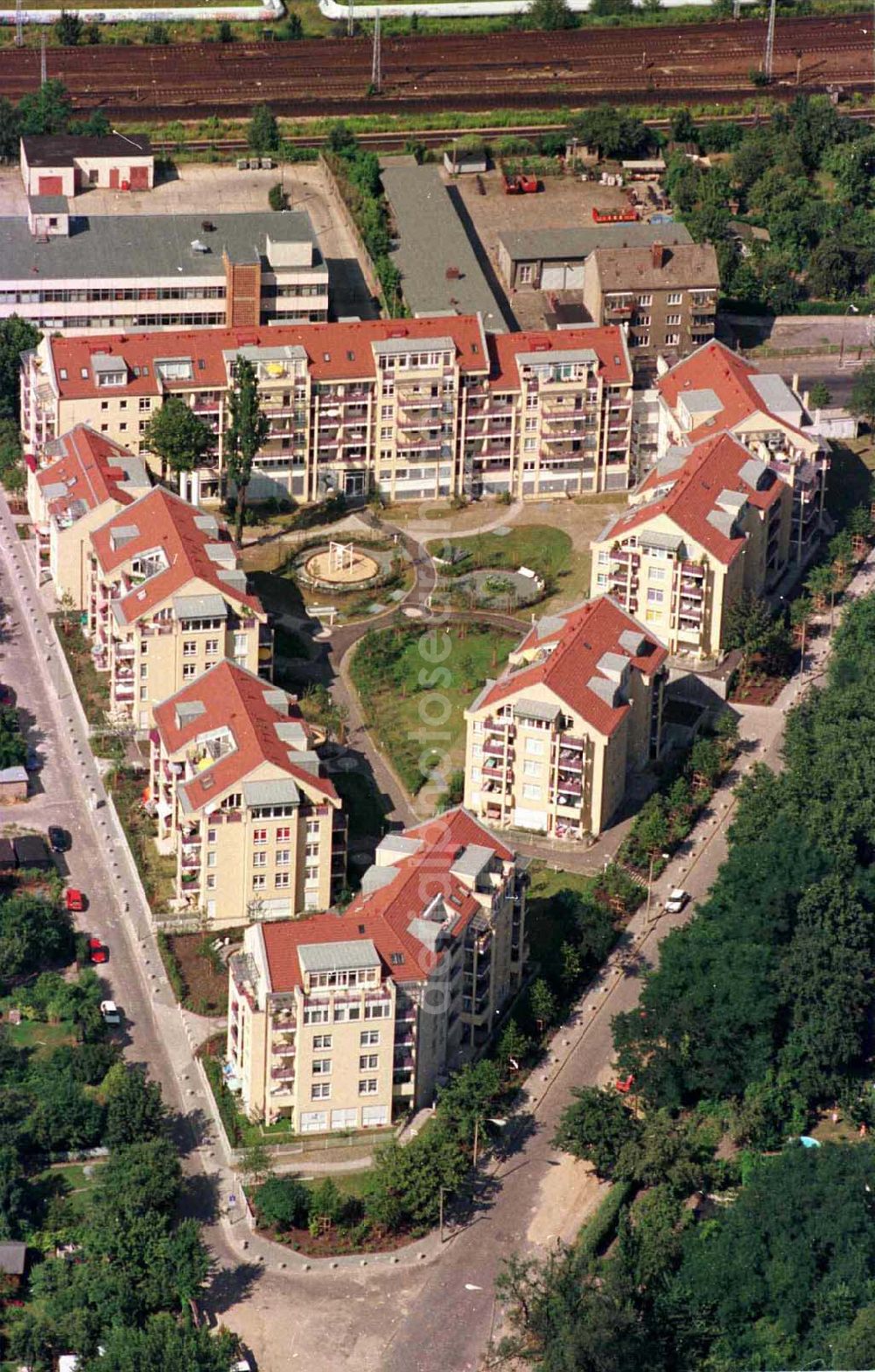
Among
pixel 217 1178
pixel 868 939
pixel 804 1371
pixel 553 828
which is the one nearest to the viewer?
pixel 804 1371

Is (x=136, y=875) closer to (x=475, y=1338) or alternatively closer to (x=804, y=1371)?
(x=475, y=1338)

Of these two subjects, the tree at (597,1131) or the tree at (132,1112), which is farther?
the tree at (597,1131)

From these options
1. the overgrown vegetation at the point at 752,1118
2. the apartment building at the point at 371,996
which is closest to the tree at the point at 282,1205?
the apartment building at the point at 371,996

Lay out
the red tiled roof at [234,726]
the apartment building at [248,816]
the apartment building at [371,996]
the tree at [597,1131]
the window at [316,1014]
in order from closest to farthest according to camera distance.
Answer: the window at [316,1014]
the apartment building at [371,996]
the tree at [597,1131]
the apartment building at [248,816]
the red tiled roof at [234,726]

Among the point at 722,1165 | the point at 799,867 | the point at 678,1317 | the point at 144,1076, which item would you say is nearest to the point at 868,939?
the point at 799,867

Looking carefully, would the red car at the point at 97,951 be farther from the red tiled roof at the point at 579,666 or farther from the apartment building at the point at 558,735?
the red tiled roof at the point at 579,666

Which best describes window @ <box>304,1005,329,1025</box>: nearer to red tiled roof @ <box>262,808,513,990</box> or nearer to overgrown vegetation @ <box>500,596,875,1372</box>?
red tiled roof @ <box>262,808,513,990</box>

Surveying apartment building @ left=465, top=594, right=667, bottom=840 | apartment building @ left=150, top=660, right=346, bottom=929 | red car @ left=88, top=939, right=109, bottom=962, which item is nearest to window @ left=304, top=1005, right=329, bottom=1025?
apartment building @ left=150, top=660, right=346, bottom=929
